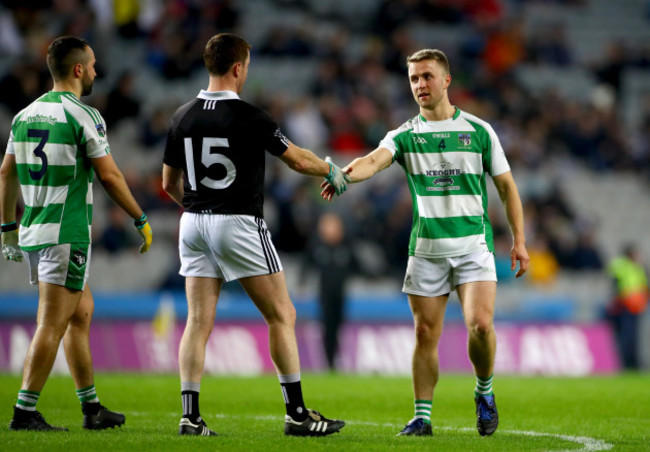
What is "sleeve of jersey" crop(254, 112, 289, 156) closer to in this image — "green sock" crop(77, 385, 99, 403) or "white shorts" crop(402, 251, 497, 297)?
"white shorts" crop(402, 251, 497, 297)

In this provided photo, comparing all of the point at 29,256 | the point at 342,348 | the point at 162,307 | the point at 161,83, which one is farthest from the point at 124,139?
the point at 29,256

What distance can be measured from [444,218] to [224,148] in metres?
1.77

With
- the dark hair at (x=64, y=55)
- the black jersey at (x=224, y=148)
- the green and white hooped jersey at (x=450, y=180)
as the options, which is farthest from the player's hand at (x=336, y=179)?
the dark hair at (x=64, y=55)

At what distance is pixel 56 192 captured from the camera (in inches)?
267

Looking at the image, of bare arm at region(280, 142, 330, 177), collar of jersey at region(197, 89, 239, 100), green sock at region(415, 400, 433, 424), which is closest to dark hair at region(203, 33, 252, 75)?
collar of jersey at region(197, 89, 239, 100)

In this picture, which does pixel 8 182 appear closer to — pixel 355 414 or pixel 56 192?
pixel 56 192

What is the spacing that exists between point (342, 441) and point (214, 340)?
998 cm

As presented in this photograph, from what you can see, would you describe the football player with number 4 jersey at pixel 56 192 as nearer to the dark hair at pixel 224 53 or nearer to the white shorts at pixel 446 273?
the dark hair at pixel 224 53

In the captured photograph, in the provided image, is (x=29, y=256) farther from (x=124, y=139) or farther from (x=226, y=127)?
(x=124, y=139)

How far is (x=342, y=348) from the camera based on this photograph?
16.9m

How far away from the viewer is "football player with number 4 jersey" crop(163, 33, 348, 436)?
6609 mm

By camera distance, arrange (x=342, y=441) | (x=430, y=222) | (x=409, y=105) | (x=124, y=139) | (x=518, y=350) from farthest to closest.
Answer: (x=409, y=105) < (x=124, y=139) < (x=518, y=350) < (x=430, y=222) < (x=342, y=441)

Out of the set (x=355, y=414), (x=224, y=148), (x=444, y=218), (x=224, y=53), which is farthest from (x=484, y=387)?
(x=224, y=53)

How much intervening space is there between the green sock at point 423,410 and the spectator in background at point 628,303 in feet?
39.9
